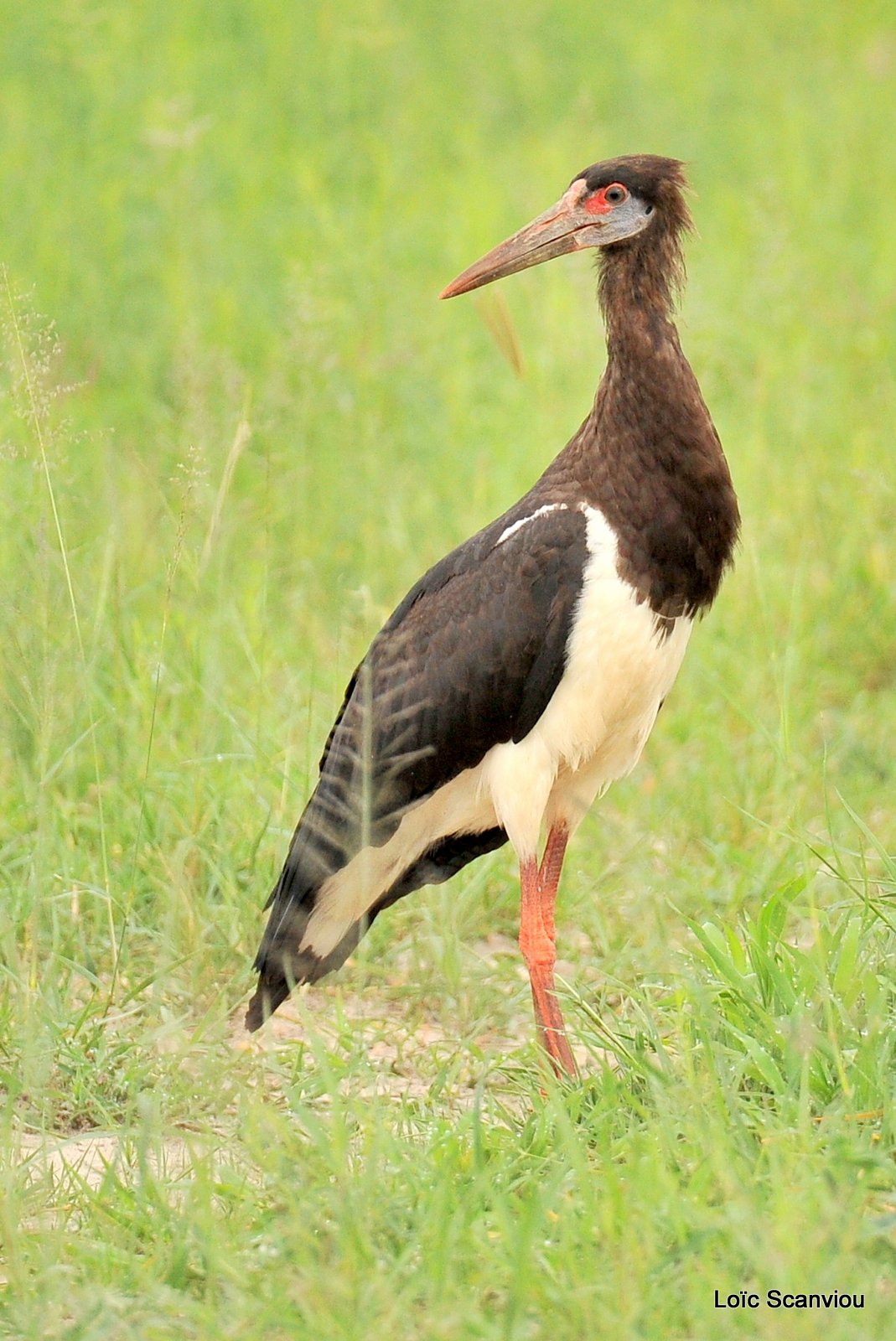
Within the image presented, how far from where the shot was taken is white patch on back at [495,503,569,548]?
3.34 meters

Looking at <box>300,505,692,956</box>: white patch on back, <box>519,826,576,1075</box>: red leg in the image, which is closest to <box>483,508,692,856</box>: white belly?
<box>300,505,692,956</box>: white patch on back

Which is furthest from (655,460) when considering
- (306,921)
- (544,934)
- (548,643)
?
(306,921)

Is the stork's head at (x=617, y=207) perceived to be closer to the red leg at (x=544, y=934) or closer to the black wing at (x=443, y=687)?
the black wing at (x=443, y=687)

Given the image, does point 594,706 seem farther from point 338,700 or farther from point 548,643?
point 338,700

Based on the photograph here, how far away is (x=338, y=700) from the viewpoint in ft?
15.0

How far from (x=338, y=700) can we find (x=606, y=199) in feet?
5.29

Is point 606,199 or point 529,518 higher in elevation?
point 606,199

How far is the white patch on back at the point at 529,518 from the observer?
334 cm

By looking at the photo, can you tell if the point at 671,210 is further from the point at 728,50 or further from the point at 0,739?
the point at 728,50

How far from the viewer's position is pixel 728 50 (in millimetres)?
10242

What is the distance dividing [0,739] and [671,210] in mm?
1818

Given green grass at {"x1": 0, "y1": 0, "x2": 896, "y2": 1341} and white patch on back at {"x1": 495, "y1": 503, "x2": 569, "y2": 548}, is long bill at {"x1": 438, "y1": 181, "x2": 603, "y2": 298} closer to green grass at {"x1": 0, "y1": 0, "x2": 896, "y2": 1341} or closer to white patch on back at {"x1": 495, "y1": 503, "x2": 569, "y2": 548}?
white patch on back at {"x1": 495, "y1": 503, "x2": 569, "y2": 548}

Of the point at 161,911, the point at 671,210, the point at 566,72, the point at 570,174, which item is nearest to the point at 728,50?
the point at 566,72

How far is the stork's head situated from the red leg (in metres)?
1.20
